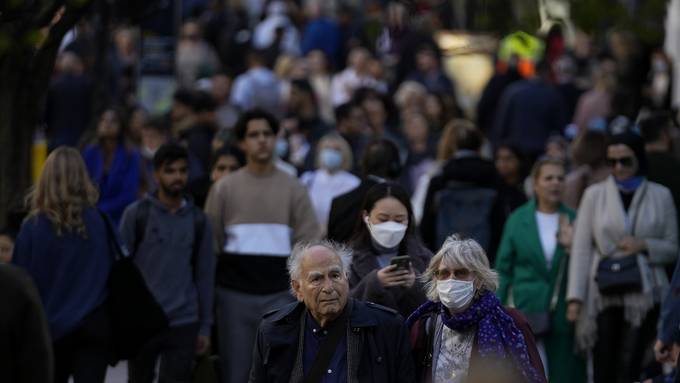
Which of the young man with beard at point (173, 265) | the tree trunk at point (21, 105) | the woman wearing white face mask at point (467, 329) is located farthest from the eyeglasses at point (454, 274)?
the tree trunk at point (21, 105)

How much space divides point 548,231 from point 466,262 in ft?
13.2

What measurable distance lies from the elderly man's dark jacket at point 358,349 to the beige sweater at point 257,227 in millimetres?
3454

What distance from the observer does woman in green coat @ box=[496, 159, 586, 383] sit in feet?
41.3

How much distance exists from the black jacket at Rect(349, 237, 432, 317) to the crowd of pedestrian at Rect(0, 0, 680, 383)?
0.01m

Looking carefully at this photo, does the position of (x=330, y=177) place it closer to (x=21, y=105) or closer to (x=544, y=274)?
(x=544, y=274)

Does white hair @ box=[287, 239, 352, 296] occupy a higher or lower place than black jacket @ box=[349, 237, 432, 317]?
higher

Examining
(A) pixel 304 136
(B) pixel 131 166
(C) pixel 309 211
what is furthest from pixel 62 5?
(A) pixel 304 136

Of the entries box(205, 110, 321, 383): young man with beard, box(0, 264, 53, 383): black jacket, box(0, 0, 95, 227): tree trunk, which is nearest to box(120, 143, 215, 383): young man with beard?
box(205, 110, 321, 383): young man with beard

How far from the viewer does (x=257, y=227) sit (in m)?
12.3

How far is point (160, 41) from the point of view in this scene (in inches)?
826

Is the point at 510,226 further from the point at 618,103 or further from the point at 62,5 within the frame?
the point at 618,103

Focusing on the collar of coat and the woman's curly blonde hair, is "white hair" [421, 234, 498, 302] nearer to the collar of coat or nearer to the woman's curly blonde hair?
the collar of coat

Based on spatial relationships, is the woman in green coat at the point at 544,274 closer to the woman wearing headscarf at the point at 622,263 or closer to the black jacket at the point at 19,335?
the woman wearing headscarf at the point at 622,263

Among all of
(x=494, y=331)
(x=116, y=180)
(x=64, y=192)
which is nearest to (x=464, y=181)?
(x=116, y=180)
